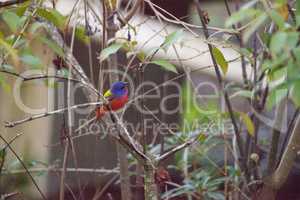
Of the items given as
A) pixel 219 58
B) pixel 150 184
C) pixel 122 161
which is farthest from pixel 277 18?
pixel 122 161

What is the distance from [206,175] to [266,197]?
0.50 metres

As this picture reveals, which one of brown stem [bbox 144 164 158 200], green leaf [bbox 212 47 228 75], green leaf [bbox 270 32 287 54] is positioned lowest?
brown stem [bbox 144 164 158 200]

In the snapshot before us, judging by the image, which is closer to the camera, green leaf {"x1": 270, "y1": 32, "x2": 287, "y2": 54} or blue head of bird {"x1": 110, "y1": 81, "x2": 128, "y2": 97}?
green leaf {"x1": 270, "y1": 32, "x2": 287, "y2": 54}

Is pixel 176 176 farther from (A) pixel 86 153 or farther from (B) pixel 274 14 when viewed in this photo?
(B) pixel 274 14

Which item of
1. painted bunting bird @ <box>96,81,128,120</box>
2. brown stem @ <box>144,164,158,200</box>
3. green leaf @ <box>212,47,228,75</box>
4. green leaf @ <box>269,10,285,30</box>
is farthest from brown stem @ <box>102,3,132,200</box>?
green leaf @ <box>269,10,285,30</box>

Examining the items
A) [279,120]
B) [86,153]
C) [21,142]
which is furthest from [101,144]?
[279,120]

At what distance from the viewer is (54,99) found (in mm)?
2424

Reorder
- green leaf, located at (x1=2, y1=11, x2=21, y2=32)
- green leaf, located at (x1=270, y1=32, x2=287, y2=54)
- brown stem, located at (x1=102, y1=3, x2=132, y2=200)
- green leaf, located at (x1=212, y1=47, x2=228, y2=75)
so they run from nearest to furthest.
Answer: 1. green leaf, located at (x1=270, y1=32, x2=287, y2=54)
2. green leaf, located at (x1=2, y1=11, x2=21, y2=32)
3. green leaf, located at (x1=212, y1=47, x2=228, y2=75)
4. brown stem, located at (x1=102, y1=3, x2=132, y2=200)

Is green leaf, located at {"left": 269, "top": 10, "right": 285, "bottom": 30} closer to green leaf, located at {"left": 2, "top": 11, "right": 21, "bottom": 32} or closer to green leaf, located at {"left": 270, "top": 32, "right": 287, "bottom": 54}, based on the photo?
green leaf, located at {"left": 270, "top": 32, "right": 287, "bottom": 54}

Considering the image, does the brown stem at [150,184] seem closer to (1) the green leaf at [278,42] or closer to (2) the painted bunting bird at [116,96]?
(2) the painted bunting bird at [116,96]

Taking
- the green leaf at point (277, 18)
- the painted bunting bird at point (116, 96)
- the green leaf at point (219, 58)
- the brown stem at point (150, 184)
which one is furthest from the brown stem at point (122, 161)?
the green leaf at point (277, 18)

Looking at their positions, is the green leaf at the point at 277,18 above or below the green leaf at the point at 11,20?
below

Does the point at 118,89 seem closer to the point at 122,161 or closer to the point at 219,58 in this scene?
the point at 122,161

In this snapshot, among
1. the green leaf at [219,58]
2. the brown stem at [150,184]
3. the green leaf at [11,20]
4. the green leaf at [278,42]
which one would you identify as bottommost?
the brown stem at [150,184]
